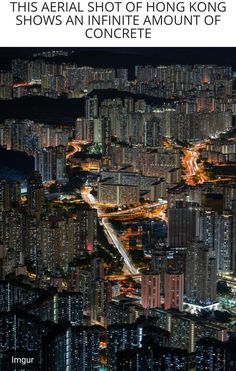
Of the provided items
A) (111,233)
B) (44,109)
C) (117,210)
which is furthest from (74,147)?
(111,233)

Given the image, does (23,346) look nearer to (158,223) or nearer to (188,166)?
(158,223)

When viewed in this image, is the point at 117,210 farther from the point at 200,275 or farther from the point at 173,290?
the point at 173,290

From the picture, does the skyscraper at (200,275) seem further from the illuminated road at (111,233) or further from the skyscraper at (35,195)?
the skyscraper at (35,195)

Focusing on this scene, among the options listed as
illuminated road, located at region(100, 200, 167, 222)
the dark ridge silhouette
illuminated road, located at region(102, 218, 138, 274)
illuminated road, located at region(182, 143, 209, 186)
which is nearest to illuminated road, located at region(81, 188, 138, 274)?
illuminated road, located at region(102, 218, 138, 274)

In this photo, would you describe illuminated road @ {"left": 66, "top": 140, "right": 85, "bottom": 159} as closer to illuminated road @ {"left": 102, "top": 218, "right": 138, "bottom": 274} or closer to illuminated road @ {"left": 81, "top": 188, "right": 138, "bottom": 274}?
illuminated road @ {"left": 81, "top": 188, "right": 138, "bottom": 274}

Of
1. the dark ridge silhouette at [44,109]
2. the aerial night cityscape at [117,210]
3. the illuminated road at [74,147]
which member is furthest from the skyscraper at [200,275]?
the dark ridge silhouette at [44,109]
